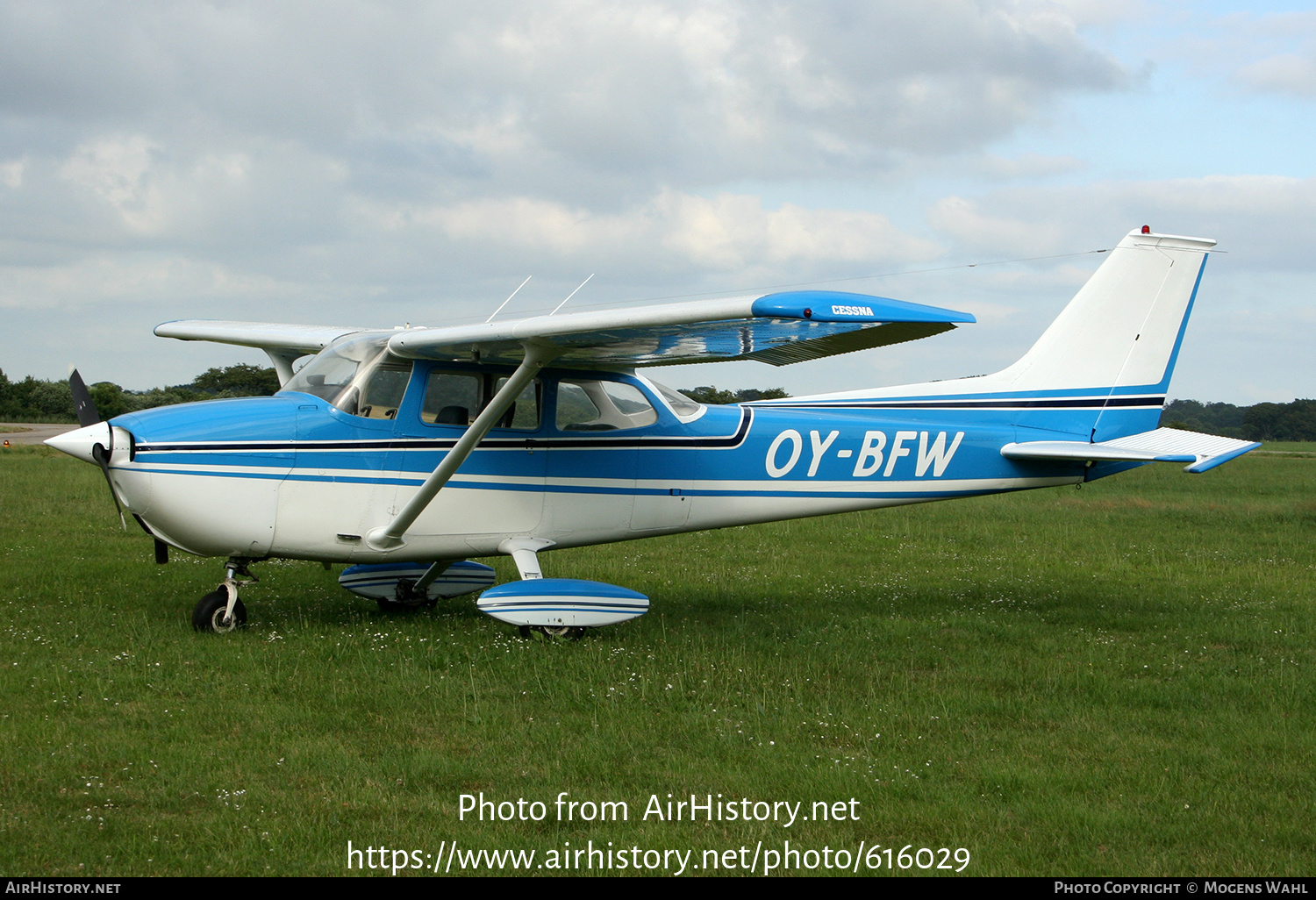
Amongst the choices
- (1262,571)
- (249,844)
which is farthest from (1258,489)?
(249,844)

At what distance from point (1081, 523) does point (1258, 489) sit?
39.2 feet

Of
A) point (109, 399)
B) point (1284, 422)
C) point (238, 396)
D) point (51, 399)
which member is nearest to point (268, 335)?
point (238, 396)

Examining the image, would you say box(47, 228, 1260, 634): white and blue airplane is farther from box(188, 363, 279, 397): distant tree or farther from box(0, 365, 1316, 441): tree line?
box(188, 363, 279, 397): distant tree

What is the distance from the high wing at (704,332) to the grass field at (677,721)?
7.02ft

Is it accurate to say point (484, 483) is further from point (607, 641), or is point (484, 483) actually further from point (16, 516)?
point (16, 516)

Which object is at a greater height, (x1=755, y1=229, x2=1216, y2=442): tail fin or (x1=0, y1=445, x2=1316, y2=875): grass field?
(x1=755, y1=229, x2=1216, y2=442): tail fin

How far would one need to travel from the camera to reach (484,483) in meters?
8.10

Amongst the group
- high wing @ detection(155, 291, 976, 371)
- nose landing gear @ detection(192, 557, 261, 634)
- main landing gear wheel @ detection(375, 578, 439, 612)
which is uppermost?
high wing @ detection(155, 291, 976, 371)

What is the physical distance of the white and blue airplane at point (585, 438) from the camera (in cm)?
712

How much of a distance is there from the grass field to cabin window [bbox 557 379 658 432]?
1.67 meters

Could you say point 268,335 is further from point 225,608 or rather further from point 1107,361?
point 1107,361

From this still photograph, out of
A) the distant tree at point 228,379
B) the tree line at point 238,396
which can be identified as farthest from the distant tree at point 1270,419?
the distant tree at point 228,379

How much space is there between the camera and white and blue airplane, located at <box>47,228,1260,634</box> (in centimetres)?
712

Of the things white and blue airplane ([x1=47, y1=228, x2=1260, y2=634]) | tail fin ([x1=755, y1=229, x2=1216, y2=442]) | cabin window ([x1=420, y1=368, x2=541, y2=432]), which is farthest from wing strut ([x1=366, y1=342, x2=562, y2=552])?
tail fin ([x1=755, y1=229, x2=1216, y2=442])
